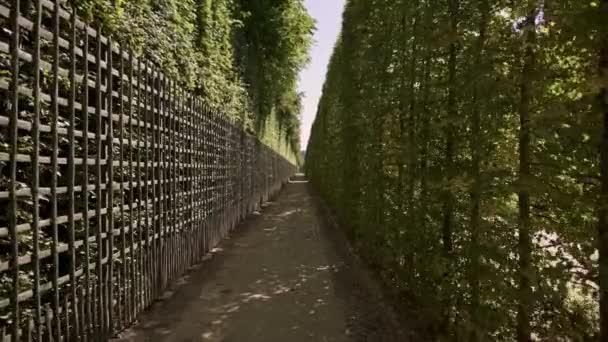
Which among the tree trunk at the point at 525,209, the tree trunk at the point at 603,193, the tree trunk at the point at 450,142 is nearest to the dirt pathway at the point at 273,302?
the tree trunk at the point at 450,142

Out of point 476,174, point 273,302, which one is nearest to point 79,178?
Result: point 273,302

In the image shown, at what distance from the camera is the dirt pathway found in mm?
4969

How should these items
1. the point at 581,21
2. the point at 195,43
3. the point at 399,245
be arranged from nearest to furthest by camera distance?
1. the point at 581,21
2. the point at 399,245
3. the point at 195,43

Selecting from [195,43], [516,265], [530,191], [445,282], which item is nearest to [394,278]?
[445,282]

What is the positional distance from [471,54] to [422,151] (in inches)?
61.8

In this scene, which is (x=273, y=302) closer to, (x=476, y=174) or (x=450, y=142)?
(x=450, y=142)

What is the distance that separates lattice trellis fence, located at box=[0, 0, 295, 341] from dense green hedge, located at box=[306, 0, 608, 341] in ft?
9.63

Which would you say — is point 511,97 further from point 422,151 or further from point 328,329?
point 328,329

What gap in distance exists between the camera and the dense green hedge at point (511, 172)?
277 cm

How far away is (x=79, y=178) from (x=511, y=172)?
336cm

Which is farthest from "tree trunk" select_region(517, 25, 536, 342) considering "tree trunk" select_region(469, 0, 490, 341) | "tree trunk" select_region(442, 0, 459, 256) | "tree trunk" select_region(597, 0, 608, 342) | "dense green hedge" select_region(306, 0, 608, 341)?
"tree trunk" select_region(442, 0, 459, 256)

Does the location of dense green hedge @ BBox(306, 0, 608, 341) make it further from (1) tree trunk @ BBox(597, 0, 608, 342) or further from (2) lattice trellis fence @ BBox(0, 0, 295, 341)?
(2) lattice trellis fence @ BBox(0, 0, 295, 341)

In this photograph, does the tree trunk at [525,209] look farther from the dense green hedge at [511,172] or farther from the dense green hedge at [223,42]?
the dense green hedge at [223,42]

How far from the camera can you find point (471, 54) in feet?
13.3
